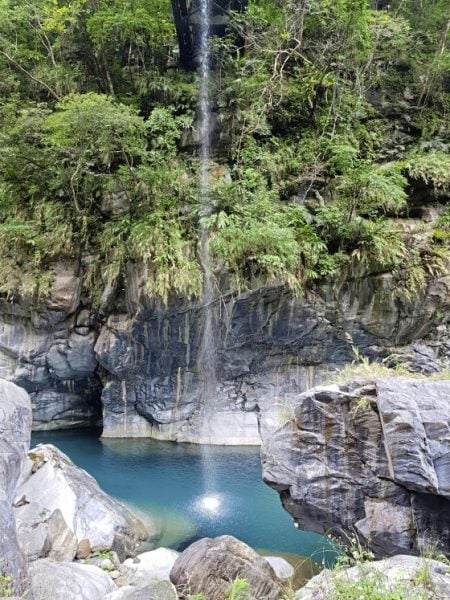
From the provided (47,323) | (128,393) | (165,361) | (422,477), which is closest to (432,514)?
(422,477)

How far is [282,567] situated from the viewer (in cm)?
544

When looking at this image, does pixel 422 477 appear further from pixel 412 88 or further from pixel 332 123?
pixel 412 88

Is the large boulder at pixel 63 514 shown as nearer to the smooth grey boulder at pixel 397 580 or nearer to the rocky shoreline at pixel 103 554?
the rocky shoreline at pixel 103 554

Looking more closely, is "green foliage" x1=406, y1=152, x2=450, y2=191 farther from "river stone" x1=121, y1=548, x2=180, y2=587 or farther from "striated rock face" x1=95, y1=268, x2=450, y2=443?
"river stone" x1=121, y1=548, x2=180, y2=587

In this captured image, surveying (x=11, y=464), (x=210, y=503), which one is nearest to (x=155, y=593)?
(x=11, y=464)

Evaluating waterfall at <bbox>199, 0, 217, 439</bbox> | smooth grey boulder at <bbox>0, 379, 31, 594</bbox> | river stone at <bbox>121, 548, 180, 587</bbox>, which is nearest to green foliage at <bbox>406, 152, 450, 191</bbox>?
waterfall at <bbox>199, 0, 217, 439</bbox>

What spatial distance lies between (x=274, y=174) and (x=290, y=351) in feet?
14.7

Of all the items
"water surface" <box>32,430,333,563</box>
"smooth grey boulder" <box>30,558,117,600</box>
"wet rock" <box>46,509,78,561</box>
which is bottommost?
"water surface" <box>32,430,333,563</box>

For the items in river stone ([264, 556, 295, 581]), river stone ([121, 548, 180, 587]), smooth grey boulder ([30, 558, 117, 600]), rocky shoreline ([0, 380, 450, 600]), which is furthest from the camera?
river stone ([264, 556, 295, 581])

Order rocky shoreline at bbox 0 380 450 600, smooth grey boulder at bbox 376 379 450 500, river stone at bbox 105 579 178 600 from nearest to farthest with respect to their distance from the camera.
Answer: rocky shoreline at bbox 0 380 450 600 < river stone at bbox 105 579 178 600 < smooth grey boulder at bbox 376 379 450 500

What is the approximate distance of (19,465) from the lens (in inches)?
180

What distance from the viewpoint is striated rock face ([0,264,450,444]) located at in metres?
10.3

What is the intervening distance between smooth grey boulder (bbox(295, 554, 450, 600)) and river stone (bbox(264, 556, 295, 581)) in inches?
90.6

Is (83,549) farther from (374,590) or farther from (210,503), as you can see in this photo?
(374,590)
